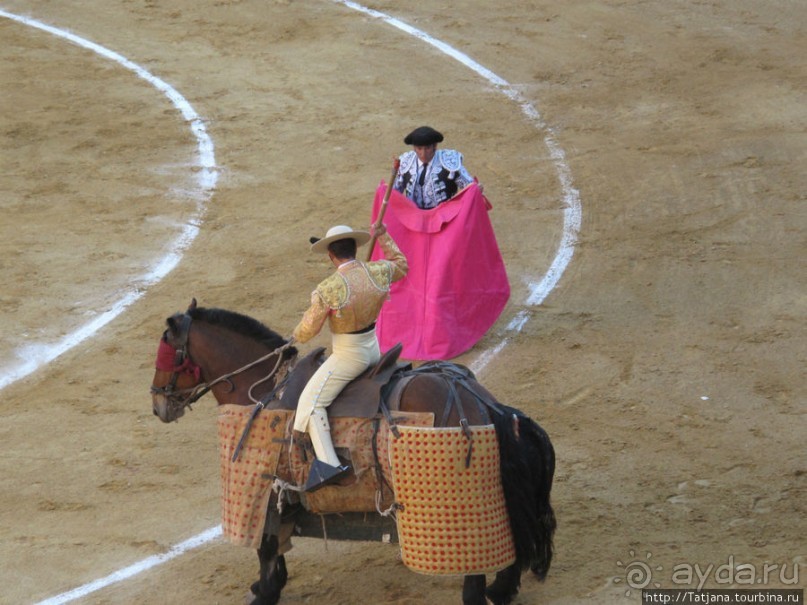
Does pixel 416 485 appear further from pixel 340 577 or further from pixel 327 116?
pixel 327 116

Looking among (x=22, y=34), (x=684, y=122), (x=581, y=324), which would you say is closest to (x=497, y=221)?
(x=581, y=324)

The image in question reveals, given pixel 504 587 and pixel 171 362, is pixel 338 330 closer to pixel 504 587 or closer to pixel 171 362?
pixel 171 362

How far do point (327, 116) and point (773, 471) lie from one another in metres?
7.55

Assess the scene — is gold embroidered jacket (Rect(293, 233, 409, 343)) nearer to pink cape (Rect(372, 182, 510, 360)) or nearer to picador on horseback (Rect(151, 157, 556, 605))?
picador on horseback (Rect(151, 157, 556, 605))

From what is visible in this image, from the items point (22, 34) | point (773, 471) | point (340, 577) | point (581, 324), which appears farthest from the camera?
point (22, 34)

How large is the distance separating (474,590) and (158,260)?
19.2 feet

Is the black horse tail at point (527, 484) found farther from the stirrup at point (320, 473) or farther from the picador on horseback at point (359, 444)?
the stirrup at point (320, 473)

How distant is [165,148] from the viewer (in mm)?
13328

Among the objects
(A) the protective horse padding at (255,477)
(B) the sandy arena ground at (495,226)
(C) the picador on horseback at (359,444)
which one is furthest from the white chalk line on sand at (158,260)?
(A) the protective horse padding at (255,477)

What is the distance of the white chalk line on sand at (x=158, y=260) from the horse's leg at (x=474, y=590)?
182 inches

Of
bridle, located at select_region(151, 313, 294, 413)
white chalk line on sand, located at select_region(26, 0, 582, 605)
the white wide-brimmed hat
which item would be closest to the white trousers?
bridle, located at select_region(151, 313, 294, 413)

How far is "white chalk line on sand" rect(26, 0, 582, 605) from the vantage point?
7.12 metres

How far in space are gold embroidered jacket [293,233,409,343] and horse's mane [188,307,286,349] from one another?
315mm

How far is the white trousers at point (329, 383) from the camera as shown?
20.2ft
